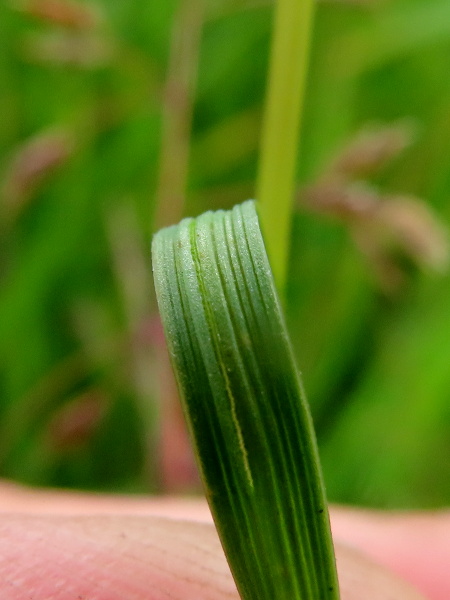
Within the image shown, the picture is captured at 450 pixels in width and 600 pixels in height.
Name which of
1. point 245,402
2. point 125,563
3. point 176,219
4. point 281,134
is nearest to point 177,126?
point 176,219

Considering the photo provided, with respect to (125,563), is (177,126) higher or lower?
higher

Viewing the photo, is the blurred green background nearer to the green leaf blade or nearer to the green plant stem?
the green plant stem

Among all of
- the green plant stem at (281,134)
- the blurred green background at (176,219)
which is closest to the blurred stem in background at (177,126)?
the blurred green background at (176,219)

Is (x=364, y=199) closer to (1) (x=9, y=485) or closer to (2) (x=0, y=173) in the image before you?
(1) (x=9, y=485)

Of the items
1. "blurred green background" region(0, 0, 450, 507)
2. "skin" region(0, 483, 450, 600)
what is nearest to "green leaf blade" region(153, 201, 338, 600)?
"skin" region(0, 483, 450, 600)

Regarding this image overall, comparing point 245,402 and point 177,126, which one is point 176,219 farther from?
point 245,402

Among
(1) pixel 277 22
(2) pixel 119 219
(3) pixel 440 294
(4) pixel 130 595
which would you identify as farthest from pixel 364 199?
(2) pixel 119 219
